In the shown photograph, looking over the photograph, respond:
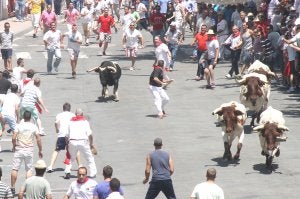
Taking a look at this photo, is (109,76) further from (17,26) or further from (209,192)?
(17,26)

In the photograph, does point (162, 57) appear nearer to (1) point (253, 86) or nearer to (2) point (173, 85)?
(2) point (173, 85)

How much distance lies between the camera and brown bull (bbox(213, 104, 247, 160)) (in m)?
26.5

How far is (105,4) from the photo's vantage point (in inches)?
2138

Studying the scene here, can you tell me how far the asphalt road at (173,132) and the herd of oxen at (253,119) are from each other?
0.46 meters

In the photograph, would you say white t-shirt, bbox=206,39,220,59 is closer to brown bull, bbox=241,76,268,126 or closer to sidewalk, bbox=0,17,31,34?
brown bull, bbox=241,76,268,126

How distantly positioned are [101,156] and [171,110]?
244 inches

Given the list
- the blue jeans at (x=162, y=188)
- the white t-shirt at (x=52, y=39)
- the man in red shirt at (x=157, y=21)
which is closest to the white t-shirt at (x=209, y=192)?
the blue jeans at (x=162, y=188)

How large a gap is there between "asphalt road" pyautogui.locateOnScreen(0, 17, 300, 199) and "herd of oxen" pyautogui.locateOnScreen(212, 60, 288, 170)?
456 millimetres

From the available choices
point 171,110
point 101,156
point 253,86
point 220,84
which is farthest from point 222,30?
point 101,156

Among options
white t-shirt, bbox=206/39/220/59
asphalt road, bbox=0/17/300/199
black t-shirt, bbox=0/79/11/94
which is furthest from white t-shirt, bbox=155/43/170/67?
black t-shirt, bbox=0/79/11/94

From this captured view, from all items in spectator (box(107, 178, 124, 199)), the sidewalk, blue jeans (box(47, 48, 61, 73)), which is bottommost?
the sidewalk

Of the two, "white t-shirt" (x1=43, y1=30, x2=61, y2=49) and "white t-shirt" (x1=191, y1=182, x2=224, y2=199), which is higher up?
"white t-shirt" (x1=191, y1=182, x2=224, y2=199)

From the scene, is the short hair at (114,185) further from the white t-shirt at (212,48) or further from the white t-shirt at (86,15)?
the white t-shirt at (86,15)

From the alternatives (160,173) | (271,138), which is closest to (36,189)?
(160,173)
